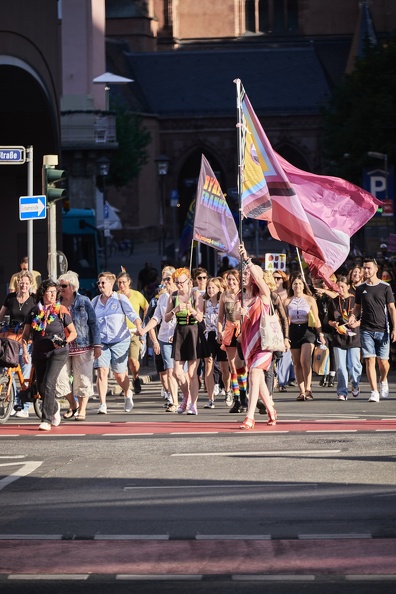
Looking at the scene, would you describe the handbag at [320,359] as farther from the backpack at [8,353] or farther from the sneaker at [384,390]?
the backpack at [8,353]

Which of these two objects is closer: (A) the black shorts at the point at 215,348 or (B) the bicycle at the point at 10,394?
(B) the bicycle at the point at 10,394

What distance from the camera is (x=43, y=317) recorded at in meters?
15.9

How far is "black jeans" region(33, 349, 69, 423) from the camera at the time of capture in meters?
15.6

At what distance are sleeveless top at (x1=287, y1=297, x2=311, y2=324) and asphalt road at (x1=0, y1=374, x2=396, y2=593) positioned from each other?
3.86m

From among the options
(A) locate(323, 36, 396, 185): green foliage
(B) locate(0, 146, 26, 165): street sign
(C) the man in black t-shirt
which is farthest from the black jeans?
(A) locate(323, 36, 396, 185): green foliage

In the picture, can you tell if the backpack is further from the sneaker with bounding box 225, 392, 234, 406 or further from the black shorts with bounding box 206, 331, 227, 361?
the sneaker with bounding box 225, 392, 234, 406

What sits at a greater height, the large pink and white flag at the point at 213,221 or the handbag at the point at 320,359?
the large pink and white flag at the point at 213,221

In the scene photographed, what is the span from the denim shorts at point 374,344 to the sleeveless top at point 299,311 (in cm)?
136

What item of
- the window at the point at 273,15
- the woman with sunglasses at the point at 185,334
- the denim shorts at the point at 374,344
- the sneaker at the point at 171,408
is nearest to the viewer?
the woman with sunglasses at the point at 185,334

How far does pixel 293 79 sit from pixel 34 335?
9079 cm

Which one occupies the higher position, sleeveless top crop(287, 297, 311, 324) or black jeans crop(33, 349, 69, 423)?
sleeveless top crop(287, 297, 311, 324)

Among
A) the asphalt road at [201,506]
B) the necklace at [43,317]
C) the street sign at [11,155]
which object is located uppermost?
the street sign at [11,155]

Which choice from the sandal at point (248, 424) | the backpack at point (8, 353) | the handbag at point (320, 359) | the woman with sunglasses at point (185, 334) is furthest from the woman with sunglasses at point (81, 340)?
the handbag at point (320, 359)

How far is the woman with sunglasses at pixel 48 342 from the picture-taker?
15.7m
